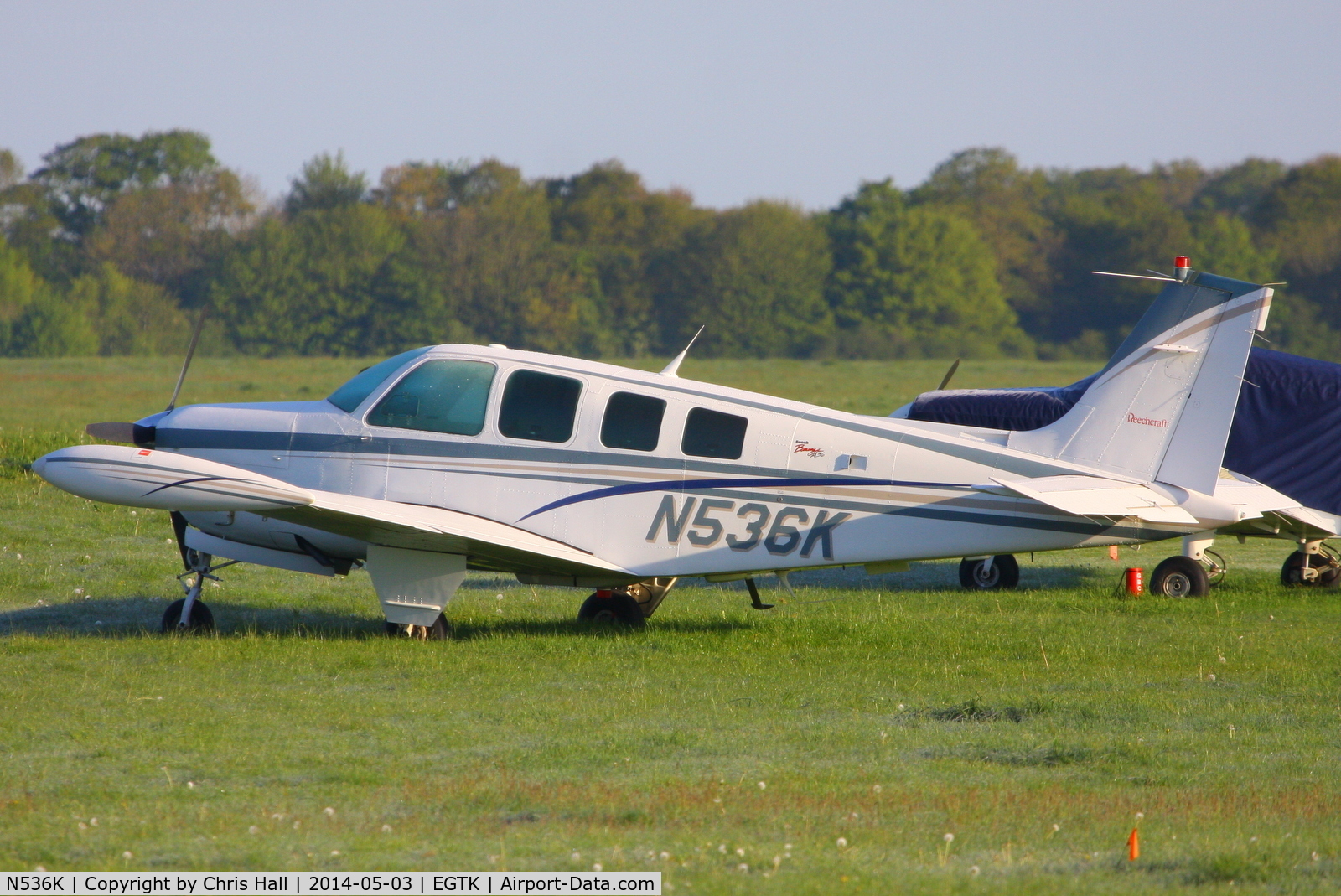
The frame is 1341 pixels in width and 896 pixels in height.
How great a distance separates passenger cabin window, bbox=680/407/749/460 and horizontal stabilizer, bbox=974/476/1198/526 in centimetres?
175

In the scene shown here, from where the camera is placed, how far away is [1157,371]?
10922 mm

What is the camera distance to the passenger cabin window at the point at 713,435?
396 inches

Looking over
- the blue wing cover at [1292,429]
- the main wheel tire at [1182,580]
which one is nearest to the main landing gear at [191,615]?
the blue wing cover at [1292,429]

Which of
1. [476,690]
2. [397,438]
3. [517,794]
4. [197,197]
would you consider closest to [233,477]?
[397,438]

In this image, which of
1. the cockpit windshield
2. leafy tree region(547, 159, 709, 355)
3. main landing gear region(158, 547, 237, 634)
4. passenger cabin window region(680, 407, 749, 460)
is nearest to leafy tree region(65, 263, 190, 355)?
leafy tree region(547, 159, 709, 355)

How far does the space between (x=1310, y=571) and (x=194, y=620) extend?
34.9ft

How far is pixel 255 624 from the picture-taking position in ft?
36.2

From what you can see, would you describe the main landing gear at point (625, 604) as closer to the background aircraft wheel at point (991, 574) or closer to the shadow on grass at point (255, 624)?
the shadow on grass at point (255, 624)

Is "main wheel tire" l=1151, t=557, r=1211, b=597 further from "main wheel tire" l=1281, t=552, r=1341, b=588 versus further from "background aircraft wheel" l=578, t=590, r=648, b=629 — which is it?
"background aircraft wheel" l=578, t=590, r=648, b=629

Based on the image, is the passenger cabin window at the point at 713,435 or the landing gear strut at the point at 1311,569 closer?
the passenger cabin window at the point at 713,435

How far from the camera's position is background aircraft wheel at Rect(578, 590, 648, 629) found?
11203 mm

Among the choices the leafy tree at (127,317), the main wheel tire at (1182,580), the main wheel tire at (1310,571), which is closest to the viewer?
the main wheel tire at (1182,580)

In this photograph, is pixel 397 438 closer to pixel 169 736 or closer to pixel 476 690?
pixel 476 690

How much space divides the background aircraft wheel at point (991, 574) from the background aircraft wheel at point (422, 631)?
614 cm
